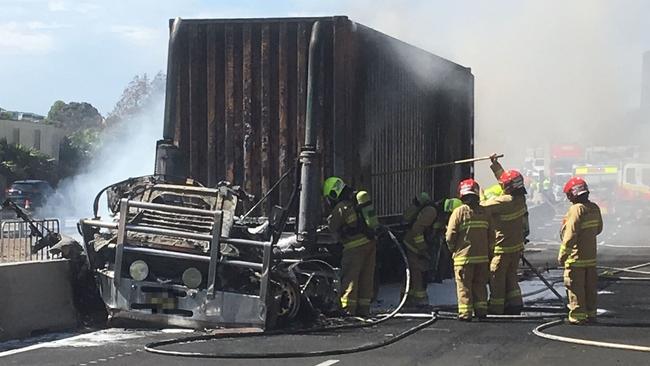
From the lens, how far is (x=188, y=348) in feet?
25.5

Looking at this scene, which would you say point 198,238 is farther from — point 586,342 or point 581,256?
point 581,256

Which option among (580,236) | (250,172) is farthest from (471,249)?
(250,172)

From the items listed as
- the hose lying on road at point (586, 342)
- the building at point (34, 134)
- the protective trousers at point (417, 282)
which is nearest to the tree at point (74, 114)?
the building at point (34, 134)

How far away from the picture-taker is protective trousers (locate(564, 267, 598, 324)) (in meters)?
9.16

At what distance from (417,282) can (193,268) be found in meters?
3.08

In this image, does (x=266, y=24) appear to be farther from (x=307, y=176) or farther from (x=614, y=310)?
(x=614, y=310)

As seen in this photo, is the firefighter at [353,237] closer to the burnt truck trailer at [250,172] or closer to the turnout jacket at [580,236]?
the burnt truck trailer at [250,172]

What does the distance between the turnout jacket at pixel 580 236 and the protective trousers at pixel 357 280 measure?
1994 mm

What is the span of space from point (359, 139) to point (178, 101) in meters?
2.20

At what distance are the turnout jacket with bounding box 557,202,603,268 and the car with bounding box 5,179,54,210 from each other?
23.4 metres

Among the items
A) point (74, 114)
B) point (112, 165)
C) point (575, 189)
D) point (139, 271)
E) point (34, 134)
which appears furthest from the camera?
point (74, 114)

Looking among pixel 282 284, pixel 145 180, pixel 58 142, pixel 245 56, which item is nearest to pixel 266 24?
pixel 245 56

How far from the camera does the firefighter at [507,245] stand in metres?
10.0

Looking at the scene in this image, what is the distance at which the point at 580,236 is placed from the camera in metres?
9.42
